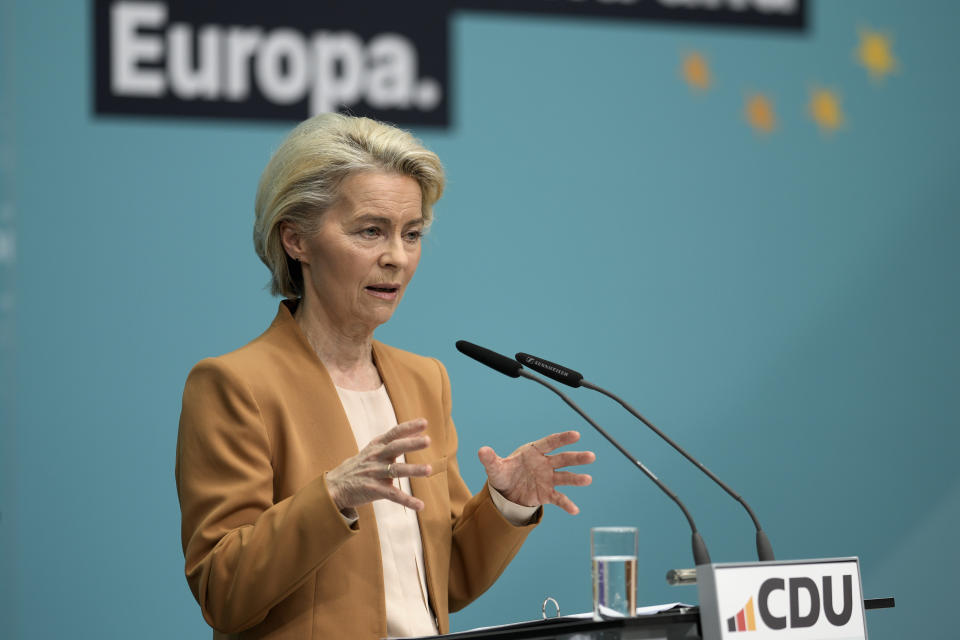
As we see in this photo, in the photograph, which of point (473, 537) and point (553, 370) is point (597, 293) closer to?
point (473, 537)

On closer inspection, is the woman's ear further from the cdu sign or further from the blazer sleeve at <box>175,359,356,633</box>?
the cdu sign

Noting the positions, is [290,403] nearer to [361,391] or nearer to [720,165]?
[361,391]

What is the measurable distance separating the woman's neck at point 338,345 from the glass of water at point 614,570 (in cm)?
65

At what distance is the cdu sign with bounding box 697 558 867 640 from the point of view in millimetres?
1588

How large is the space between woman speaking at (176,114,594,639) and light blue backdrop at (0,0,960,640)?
1.18 metres

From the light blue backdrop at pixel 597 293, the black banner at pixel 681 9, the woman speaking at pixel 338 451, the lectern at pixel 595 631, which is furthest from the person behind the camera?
the black banner at pixel 681 9

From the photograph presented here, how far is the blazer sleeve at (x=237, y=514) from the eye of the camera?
1760 mm

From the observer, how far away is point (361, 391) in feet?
7.15

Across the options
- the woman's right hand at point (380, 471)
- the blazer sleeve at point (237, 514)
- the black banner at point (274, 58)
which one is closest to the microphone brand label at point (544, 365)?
the woman's right hand at point (380, 471)

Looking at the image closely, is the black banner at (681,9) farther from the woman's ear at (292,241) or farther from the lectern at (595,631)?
the lectern at (595,631)

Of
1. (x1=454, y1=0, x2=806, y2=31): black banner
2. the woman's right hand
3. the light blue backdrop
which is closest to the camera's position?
the woman's right hand

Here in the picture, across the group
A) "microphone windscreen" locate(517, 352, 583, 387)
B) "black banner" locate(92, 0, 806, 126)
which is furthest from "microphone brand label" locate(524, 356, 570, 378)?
"black banner" locate(92, 0, 806, 126)

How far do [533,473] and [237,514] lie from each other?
54 centimetres

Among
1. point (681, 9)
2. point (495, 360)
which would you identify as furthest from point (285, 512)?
point (681, 9)
